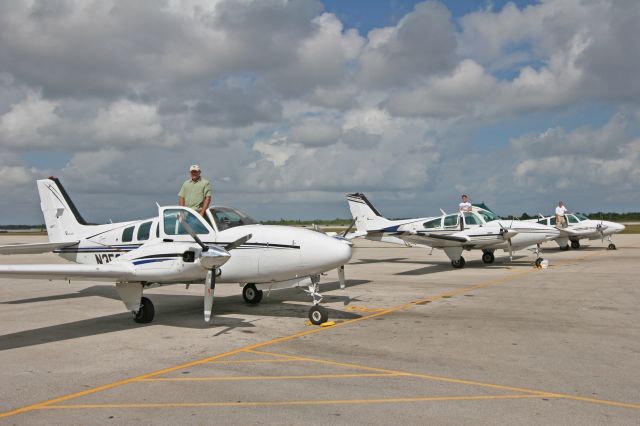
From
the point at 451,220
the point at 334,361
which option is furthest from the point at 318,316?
the point at 451,220

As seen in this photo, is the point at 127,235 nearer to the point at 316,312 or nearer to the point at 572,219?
the point at 316,312

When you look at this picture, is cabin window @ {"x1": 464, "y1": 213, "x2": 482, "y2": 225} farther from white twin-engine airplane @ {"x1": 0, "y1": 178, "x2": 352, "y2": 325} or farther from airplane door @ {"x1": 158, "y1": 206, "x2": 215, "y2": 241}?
airplane door @ {"x1": 158, "y1": 206, "x2": 215, "y2": 241}

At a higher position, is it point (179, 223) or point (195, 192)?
point (195, 192)

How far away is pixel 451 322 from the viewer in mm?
9625

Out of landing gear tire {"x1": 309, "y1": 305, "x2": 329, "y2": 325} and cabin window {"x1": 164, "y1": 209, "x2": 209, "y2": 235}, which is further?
cabin window {"x1": 164, "y1": 209, "x2": 209, "y2": 235}

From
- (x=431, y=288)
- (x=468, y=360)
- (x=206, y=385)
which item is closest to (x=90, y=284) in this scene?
(x=431, y=288)

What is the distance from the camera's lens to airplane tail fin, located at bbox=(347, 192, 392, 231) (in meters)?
26.2

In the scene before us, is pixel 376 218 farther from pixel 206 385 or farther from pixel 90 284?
pixel 206 385

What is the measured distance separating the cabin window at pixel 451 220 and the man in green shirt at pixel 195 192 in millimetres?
13965

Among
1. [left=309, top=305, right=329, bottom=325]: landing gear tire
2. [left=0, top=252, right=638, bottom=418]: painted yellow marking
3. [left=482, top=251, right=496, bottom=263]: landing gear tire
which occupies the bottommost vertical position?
[left=0, top=252, right=638, bottom=418]: painted yellow marking

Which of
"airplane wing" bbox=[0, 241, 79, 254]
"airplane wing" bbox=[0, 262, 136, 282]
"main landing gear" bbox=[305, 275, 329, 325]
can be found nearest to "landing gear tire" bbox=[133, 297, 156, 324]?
"airplane wing" bbox=[0, 262, 136, 282]

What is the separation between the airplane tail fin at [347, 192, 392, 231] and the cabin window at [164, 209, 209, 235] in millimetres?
16500

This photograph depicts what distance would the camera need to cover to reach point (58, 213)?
13.9 m

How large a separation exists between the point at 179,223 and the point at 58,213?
5766 millimetres
